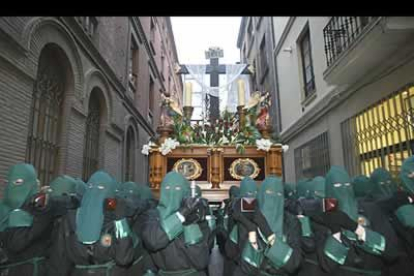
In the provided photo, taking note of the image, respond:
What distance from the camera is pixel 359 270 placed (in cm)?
249

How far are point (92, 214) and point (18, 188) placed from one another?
0.84 metres

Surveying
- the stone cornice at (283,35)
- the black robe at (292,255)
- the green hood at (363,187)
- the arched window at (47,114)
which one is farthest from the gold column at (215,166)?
the stone cornice at (283,35)

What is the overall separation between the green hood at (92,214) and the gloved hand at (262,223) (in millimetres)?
1248

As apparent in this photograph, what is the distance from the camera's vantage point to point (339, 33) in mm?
6426

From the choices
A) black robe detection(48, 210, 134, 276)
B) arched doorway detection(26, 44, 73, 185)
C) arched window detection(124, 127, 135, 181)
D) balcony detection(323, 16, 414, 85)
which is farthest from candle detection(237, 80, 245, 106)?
arched window detection(124, 127, 135, 181)

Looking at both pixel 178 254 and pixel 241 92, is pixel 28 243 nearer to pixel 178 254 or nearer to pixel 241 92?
pixel 178 254

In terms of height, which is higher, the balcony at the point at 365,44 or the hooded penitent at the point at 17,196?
the balcony at the point at 365,44

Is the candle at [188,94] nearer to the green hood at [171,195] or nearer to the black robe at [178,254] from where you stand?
the green hood at [171,195]

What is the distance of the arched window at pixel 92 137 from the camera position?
24.5ft

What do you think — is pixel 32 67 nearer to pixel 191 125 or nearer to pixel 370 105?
pixel 191 125

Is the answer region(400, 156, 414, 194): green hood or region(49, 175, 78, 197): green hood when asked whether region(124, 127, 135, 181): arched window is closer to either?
region(49, 175, 78, 197): green hood

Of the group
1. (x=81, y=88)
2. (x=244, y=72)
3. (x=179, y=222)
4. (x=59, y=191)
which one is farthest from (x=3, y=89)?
(x=244, y=72)

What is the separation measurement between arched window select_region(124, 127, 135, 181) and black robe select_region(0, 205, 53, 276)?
8.34 metres
